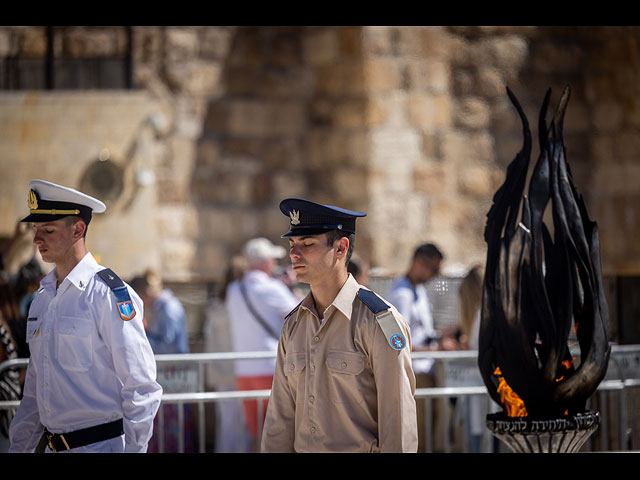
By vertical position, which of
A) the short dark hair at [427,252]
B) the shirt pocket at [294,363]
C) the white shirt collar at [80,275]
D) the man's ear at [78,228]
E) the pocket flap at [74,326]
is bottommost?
the shirt pocket at [294,363]

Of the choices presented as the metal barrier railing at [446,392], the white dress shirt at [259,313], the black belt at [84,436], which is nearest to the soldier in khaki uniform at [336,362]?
the black belt at [84,436]

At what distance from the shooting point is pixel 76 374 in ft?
11.5

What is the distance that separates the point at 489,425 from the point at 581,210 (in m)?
1.04

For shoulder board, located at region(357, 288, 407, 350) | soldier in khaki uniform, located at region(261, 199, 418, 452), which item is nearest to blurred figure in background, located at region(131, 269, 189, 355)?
soldier in khaki uniform, located at region(261, 199, 418, 452)

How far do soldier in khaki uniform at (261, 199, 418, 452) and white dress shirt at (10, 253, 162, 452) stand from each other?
51cm

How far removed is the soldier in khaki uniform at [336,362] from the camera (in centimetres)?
309

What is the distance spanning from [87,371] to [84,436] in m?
0.24

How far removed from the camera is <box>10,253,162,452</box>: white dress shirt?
345 centimetres

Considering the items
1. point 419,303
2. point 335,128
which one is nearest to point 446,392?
point 419,303

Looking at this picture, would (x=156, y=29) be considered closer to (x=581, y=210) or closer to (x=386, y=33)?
(x=386, y=33)

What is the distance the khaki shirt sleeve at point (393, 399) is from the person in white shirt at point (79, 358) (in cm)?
91

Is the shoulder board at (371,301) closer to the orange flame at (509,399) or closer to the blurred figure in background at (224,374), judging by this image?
the orange flame at (509,399)

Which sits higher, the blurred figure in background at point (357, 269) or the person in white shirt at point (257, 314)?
the blurred figure in background at point (357, 269)
